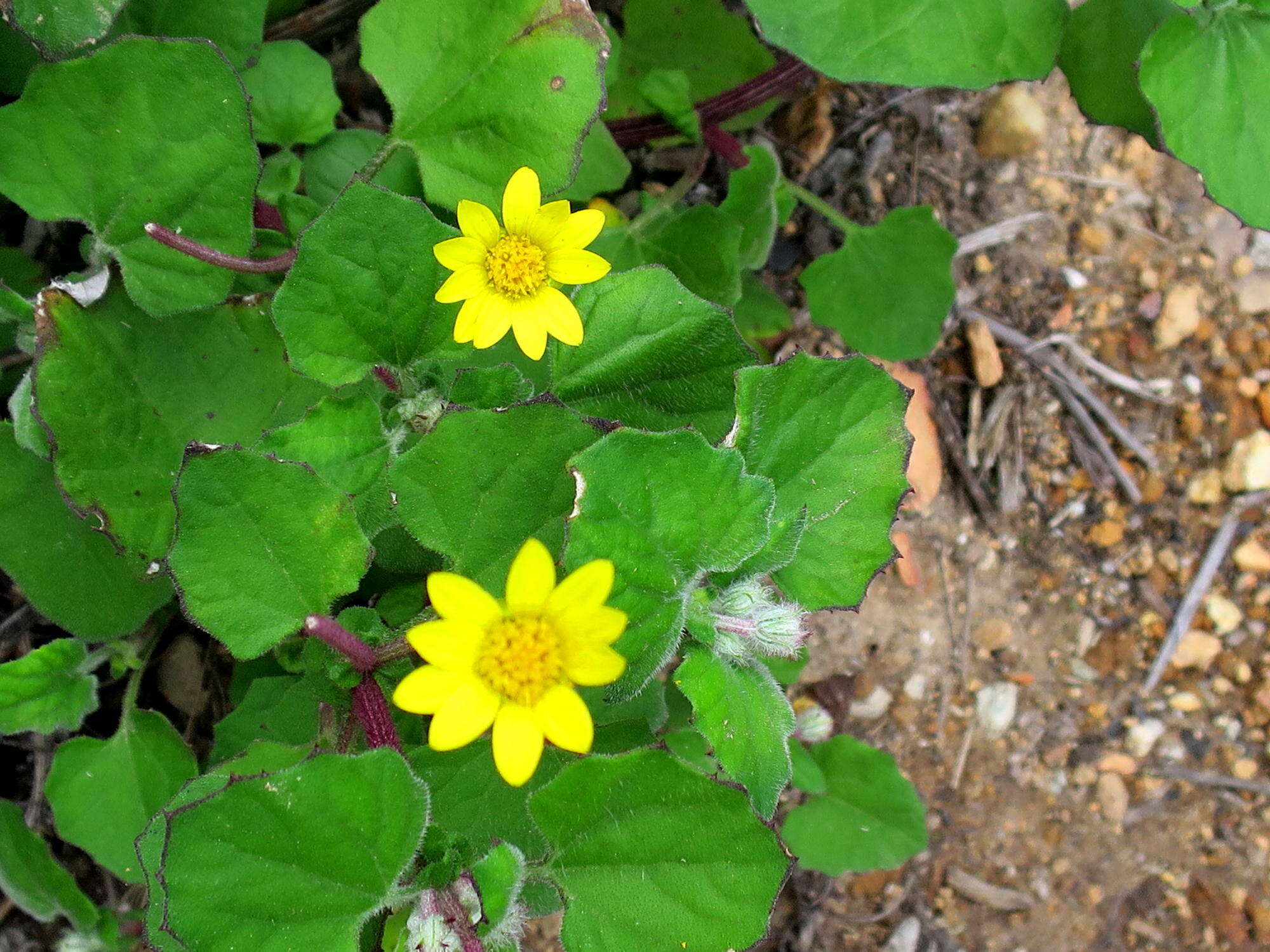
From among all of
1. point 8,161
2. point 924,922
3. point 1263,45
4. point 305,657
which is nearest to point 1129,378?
point 1263,45

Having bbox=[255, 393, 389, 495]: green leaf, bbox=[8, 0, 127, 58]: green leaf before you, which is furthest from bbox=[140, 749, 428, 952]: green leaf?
bbox=[8, 0, 127, 58]: green leaf

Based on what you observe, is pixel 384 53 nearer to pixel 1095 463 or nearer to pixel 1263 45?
pixel 1263 45

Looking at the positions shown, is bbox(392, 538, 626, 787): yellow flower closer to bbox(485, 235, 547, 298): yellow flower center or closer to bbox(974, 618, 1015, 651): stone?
bbox(485, 235, 547, 298): yellow flower center

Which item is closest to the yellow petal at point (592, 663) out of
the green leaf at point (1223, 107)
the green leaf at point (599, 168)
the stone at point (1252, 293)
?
the green leaf at point (599, 168)

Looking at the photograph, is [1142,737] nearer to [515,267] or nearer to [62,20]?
[515,267]

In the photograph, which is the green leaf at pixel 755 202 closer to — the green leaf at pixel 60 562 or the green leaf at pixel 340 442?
the green leaf at pixel 340 442
